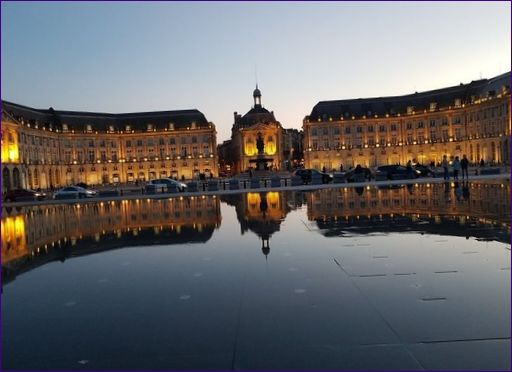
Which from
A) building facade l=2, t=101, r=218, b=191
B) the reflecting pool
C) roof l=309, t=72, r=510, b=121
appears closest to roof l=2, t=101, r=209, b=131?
building facade l=2, t=101, r=218, b=191

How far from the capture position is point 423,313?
5.99m

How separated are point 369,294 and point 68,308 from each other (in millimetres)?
4433

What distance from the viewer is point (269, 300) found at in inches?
272

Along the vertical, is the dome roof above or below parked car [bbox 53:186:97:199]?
above

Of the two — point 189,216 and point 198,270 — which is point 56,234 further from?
point 198,270

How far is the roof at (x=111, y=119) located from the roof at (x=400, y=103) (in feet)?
105

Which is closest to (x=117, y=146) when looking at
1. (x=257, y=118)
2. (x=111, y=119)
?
(x=111, y=119)

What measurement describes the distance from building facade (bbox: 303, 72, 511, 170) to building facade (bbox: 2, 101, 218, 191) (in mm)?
28880

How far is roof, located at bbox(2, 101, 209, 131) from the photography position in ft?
343

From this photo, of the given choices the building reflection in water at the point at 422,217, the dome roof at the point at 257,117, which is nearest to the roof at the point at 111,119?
the dome roof at the point at 257,117

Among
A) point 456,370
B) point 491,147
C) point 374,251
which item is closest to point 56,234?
point 374,251

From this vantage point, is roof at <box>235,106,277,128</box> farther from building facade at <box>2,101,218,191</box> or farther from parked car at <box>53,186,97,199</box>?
Answer: parked car at <box>53,186,97,199</box>

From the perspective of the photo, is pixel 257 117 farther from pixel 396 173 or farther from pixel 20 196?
pixel 20 196

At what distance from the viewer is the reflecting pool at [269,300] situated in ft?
16.5
